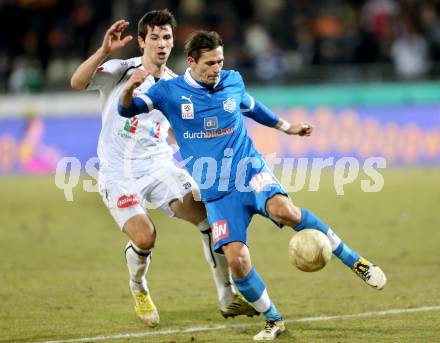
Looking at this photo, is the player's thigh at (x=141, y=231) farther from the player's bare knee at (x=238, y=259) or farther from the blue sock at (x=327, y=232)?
the blue sock at (x=327, y=232)

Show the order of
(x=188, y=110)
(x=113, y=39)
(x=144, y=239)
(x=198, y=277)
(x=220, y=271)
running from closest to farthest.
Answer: (x=188, y=110) < (x=113, y=39) < (x=144, y=239) < (x=220, y=271) < (x=198, y=277)

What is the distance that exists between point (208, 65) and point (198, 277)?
11.5ft

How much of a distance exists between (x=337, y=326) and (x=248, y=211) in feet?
4.13

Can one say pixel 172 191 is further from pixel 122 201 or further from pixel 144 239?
pixel 144 239

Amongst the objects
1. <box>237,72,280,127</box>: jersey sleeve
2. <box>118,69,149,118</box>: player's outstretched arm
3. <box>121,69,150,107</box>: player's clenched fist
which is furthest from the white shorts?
<box>121,69,150,107</box>: player's clenched fist

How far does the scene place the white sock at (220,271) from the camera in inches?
334

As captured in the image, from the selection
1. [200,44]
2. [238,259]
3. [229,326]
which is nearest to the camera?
[238,259]

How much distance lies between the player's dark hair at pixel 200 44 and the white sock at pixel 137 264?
1.94 metres

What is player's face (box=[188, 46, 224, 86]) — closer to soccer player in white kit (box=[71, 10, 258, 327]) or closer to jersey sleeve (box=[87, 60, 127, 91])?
soccer player in white kit (box=[71, 10, 258, 327])

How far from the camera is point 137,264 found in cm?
853

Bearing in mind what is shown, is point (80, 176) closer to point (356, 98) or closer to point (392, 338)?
point (356, 98)

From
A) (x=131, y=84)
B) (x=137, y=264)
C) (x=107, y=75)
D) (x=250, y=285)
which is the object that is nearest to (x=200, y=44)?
(x=131, y=84)

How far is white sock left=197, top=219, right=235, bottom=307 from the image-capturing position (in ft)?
27.9

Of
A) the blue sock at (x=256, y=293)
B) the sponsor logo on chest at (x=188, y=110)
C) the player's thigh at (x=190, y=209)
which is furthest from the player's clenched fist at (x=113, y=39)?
the blue sock at (x=256, y=293)
